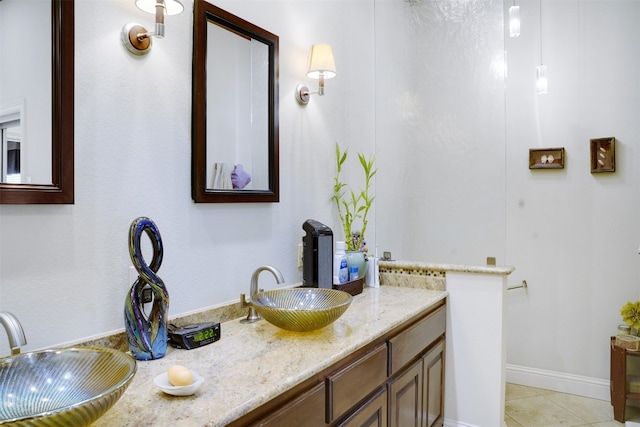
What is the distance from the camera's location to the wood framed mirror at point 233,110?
157 centimetres

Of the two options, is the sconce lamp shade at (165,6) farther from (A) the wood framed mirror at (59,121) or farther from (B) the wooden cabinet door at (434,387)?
(B) the wooden cabinet door at (434,387)

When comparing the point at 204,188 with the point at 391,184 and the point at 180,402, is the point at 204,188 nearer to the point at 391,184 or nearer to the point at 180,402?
the point at 180,402

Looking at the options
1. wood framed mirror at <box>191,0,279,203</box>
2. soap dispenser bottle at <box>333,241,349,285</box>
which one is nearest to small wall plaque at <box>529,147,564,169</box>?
soap dispenser bottle at <box>333,241,349,285</box>

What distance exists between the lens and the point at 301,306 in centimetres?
175

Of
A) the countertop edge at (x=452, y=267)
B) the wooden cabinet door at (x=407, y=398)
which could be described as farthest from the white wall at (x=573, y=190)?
the wooden cabinet door at (x=407, y=398)

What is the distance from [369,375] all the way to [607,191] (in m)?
2.33

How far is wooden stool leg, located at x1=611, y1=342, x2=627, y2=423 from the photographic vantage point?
2586mm

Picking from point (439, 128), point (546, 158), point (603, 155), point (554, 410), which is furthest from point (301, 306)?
point (603, 155)

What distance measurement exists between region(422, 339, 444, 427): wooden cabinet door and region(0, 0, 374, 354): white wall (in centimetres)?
78

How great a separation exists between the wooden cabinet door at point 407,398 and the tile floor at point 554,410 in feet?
3.35

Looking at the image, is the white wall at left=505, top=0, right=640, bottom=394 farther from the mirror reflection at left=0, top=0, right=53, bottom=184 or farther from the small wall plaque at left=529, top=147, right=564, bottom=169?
the mirror reflection at left=0, top=0, right=53, bottom=184

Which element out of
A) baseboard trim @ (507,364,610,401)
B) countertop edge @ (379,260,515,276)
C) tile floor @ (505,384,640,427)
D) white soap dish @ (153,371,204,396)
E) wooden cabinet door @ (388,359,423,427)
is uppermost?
countertop edge @ (379,260,515,276)

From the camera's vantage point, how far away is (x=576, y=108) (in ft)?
9.66

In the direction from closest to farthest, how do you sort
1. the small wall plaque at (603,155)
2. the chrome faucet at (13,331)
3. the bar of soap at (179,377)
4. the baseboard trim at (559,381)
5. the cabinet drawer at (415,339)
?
the chrome faucet at (13,331)
the bar of soap at (179,377)
the cabinet drawer at (415,339)
the small wall plaque at (603,155)
the baseboard trim at (559,381)
